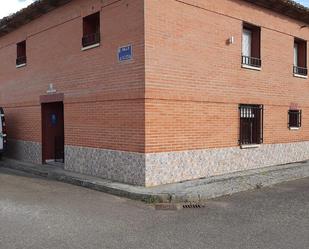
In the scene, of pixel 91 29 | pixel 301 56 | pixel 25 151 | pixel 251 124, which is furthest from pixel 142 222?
pixel 301 56

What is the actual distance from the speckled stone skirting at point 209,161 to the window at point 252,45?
2.57 m

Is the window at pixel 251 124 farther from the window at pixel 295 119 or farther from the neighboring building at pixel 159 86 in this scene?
the window at pixel 295 119

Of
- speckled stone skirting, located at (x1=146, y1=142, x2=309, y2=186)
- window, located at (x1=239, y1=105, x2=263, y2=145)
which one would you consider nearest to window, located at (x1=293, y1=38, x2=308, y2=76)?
speckled stone skirting, located at (x1=146, y1=142, x2=309, y2=186)

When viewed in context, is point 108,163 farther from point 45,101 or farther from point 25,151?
→ point 25,151

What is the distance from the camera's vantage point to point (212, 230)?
23.6 feet

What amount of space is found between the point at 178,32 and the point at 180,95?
1505 millimetres

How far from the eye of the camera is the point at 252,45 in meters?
14.0

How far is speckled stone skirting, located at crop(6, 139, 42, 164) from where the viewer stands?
49.8 ft

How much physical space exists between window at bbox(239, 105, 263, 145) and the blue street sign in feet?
12.8

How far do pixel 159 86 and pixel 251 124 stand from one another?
4.35 meters

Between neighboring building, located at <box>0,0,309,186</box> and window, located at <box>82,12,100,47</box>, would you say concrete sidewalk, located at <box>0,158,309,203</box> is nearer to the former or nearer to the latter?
neighboring building, located at <box>0,0,309,186</box>

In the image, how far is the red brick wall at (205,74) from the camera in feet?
34.9

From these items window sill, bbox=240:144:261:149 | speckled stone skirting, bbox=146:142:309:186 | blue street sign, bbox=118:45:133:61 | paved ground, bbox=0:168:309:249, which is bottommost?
paved ground, bbox=0:168:309:249

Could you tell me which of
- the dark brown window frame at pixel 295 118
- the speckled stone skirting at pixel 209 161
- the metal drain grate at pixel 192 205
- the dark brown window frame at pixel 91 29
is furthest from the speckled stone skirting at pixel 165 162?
the dark brown window frame at pixel 91 29
